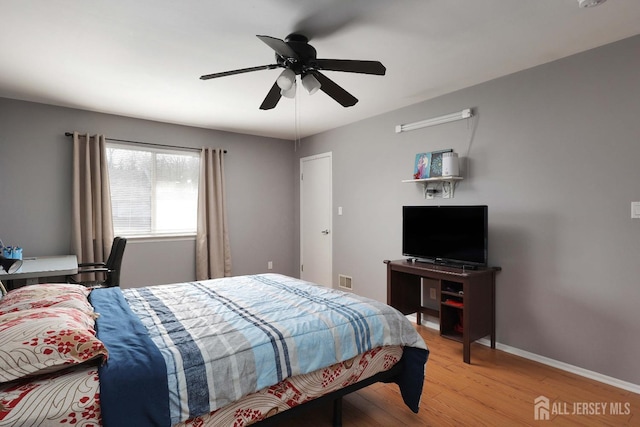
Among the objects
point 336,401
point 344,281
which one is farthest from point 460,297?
point 344,281

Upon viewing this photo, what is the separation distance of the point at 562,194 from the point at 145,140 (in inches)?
184

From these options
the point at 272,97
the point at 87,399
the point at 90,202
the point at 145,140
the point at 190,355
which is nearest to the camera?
the point at 87,399

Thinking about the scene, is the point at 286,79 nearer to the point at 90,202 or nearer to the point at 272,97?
the point at 272,97

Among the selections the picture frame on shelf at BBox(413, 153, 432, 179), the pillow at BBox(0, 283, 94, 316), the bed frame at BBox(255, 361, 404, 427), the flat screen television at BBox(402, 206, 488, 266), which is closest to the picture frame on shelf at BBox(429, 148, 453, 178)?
the picture frame on shelf at BBox(413, 153, 432, 179)

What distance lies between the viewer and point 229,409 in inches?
59.8

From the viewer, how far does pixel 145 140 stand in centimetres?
455

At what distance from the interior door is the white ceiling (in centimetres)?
169

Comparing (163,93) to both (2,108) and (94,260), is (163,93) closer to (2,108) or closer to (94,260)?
(2,108)

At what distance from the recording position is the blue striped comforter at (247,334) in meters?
1.46

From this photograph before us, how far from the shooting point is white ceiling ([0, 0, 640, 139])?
214cm

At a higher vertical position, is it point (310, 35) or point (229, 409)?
point (310, 35)

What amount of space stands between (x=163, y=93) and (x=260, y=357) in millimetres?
3082

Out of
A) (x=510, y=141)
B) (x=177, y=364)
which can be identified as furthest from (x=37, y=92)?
(x=510, y=141)

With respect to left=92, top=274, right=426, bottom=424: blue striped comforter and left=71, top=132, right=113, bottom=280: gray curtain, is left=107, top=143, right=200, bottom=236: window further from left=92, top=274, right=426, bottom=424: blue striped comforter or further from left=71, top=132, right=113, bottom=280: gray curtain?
left=92, top=274, right=426, bottom=424: blue striped comforter
